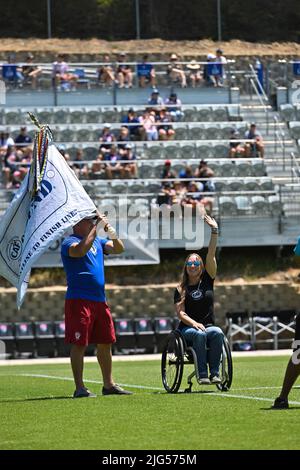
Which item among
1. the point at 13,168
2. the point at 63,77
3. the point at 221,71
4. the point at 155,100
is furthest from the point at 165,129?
the point at 13,168

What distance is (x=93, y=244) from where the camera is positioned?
Answer: 14.0 metres

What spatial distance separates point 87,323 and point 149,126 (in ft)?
80.7

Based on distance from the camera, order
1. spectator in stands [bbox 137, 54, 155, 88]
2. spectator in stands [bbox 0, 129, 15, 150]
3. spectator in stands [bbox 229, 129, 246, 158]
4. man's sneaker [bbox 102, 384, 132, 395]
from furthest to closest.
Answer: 1. spectator in stands [bbox 137, 54, 155, 88]
2. spectator in stands [bbox 229, 129, 246, 158]
3. spectator in stands [bbox 0, 129, 15, 150]
4. man's sneaker [bbox 102, 384, 132, 395]

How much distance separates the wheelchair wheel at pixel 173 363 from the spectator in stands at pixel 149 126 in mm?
23375

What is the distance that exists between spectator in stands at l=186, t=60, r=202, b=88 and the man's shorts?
2806 cm

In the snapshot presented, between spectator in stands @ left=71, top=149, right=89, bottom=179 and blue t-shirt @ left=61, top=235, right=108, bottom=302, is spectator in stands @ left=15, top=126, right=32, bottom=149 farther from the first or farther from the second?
blue t-shirt @ left=61, top=235, right=108, bottom=302

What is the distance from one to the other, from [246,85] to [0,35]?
46.9 ft

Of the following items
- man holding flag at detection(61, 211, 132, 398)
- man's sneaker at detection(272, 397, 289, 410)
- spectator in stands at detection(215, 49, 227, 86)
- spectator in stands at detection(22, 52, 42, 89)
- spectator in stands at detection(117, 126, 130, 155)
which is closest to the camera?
man's sneaker at detection(272, 397, 289, 410)

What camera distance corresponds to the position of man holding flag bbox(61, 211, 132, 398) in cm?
1384

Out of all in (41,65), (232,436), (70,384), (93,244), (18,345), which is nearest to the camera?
(232,436)

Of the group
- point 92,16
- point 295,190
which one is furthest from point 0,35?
point 295,190

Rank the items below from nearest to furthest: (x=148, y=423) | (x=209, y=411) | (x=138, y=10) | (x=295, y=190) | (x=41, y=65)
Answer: (x=148, y=423) → (x=209, y=411) → (x=295, y=190) → (x=41, y=65) → (x=138, y=10)

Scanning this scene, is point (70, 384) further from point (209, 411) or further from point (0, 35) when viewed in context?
point (0, 35)

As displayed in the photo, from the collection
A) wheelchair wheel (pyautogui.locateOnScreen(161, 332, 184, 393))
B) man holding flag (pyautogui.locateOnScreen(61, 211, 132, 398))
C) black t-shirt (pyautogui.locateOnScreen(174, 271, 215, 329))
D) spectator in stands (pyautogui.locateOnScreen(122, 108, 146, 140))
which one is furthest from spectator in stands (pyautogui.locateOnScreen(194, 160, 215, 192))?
man holding flag (pyautogui.locateOnScreen(61, 211, 132, 398))
